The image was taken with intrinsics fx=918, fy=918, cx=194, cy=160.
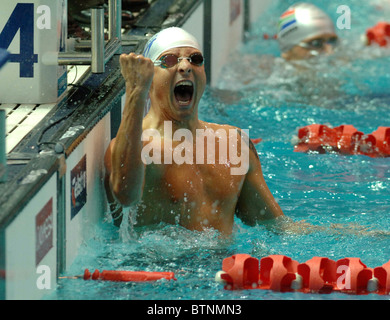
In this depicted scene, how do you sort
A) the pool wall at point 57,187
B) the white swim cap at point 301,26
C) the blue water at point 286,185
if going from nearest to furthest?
the pool wall at point 57,187 → the blue water at point 286,185 → the white swim cap at point 301,26

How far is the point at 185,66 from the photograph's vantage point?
10.5 feet

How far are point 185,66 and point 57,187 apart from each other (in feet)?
2.15

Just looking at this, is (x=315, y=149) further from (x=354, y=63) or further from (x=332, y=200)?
(x=354, y=63)

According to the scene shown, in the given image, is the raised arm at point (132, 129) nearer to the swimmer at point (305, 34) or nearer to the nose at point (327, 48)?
the swimmer at point (305, 34)

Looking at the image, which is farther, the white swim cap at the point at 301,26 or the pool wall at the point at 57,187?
the white swim cap at the point at 301,26

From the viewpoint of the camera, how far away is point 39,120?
3.25 metres

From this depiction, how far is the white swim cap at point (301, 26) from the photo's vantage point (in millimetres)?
6352

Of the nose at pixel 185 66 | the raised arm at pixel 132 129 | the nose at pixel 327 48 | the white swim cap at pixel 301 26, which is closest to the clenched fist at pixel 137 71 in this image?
the raised arm at pixel 132 129

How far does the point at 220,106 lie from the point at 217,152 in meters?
2.12

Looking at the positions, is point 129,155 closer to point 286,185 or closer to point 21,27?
point 21,27

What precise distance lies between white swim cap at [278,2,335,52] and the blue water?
17cm

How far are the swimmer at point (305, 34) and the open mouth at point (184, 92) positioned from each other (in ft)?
10.4

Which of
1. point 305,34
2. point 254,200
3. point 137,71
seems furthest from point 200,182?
point 305,34

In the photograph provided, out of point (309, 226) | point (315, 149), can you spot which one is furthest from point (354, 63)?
point (309, 226)
